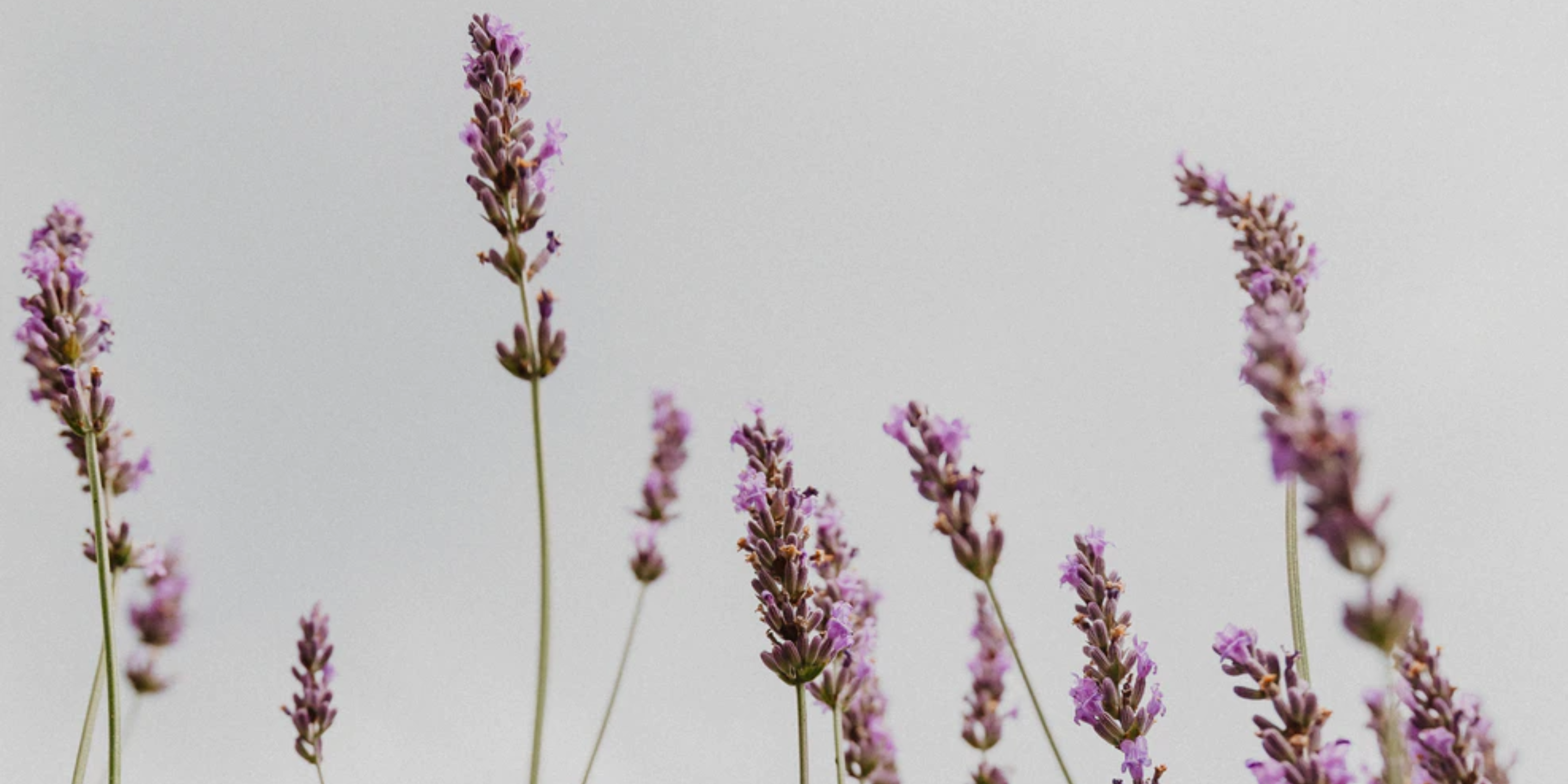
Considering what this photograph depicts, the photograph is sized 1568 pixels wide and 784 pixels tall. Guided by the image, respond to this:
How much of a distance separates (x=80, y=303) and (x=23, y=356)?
0.29 m

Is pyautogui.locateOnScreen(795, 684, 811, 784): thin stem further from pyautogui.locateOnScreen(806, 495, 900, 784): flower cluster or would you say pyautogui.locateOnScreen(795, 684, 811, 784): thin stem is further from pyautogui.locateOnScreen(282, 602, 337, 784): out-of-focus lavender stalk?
pyautogui.locateOnScreen(282, 602, 337, 784): out-of-focus lavender stalk

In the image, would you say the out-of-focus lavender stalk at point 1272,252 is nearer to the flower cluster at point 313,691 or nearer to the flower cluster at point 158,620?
the flower cluster at point 313,691

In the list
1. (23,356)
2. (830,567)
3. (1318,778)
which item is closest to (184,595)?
(23,356)

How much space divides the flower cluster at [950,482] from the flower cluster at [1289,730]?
59 centimetres

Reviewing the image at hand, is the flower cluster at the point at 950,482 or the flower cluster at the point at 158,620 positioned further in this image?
the flower cluster at the point at 158,620

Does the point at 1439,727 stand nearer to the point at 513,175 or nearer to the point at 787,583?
the point at 787,583

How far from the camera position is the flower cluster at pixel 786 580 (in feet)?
9.57

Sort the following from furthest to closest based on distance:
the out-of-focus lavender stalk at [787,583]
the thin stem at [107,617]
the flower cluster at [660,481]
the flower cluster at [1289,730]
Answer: the flower cluster at [660,481]
the out-of-focus lavender stalk at [787,583]
the thin stem at [107,617]
the flower cluster at [1289,730]

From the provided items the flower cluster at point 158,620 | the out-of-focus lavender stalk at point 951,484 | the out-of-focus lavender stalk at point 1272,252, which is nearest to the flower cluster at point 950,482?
the out-of-focus lavender stalk at point 951,484

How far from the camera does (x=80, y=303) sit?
3.13 meters

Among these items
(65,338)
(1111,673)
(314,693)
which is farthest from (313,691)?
(1111,673)

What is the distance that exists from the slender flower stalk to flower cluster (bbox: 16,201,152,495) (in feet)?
4.27

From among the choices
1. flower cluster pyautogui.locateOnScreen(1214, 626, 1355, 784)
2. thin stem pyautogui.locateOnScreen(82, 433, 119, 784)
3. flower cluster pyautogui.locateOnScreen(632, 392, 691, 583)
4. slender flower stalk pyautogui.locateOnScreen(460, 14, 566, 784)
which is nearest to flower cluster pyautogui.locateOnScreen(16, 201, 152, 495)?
thin stem pyautogui.locateOnScreen(82, 433, 119, 784)

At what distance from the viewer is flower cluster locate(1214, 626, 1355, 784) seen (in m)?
1.84
